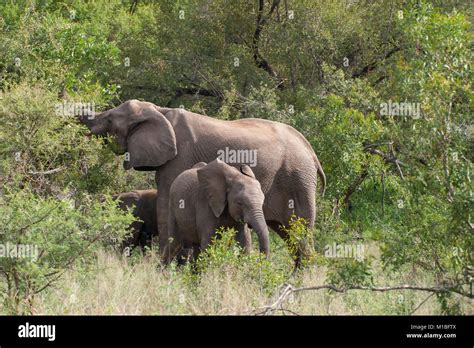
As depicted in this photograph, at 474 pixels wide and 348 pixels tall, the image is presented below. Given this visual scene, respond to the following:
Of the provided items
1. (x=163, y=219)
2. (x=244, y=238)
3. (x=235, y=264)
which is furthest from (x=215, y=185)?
(x=163, y=219)

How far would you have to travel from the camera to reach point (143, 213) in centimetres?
1485

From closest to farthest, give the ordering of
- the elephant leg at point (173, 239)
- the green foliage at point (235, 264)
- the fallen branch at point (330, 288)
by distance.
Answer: the fallen branch at point (330, 288), the green foliage at point (235, 264), the elephant leg at point (173, 239)

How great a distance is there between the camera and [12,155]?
43.6 ft

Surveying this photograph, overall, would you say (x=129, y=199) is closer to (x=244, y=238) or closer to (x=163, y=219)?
(x=163, y=219)

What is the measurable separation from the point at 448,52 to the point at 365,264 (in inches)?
81.4

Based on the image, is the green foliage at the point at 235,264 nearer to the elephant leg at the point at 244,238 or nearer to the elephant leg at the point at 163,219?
the elephant leg at the point at 244,238

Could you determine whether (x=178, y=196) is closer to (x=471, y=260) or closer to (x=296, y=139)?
(x=296, y=139)

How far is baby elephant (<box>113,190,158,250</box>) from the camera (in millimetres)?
14766

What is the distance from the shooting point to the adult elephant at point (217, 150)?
13422mm

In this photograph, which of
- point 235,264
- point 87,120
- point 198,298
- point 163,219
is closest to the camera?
point 198,298

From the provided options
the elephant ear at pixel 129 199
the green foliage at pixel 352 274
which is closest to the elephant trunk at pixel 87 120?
the elephant ear at pixel 129 199

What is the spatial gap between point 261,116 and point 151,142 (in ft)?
12.6

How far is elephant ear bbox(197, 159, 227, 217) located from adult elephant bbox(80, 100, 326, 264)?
4.92 ft

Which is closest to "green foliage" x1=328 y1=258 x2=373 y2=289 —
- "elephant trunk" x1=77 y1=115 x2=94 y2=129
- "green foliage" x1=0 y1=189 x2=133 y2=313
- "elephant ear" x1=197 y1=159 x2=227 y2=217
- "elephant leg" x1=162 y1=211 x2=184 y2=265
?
"green foliage" x1=0 y1=189 x2=133 y2=313
